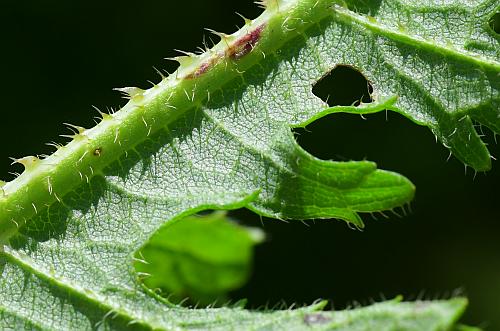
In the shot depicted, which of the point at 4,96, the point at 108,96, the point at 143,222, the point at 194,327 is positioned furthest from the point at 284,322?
the point at 4,96

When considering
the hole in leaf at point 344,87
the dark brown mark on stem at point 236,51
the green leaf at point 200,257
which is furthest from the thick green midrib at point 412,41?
the hole in leaf at point 344,87

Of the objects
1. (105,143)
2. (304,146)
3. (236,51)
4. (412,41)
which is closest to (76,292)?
(105,143)

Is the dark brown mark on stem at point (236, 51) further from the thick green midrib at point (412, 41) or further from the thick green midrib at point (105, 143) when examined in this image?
the thick green midrib at point (412, 41)

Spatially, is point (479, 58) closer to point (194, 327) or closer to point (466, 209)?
point (194, 327)

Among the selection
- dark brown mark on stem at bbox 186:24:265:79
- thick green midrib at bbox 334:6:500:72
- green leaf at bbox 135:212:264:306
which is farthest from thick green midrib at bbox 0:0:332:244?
green leaf at bbox 135:212:264:306

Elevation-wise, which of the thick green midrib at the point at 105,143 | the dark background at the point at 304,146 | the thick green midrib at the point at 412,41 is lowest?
the dark background at the point at 304,146

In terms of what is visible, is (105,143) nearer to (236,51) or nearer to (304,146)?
(236,51)
